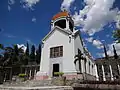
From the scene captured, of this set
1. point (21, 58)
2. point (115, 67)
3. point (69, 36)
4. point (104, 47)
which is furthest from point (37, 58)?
point (69, 36)

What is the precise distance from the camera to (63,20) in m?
27.1

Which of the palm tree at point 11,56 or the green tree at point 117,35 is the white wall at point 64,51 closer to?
the green tree at point 117,35

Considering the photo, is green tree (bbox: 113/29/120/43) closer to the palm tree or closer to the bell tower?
the bell tower

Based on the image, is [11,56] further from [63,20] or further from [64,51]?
[64,51]

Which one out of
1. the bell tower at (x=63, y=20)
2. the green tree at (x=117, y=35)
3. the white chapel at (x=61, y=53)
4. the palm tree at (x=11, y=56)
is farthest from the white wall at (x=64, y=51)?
the palm tree at (x=11, y=56)

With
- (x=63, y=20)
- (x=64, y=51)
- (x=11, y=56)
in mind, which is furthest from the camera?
(x=11, y=56)

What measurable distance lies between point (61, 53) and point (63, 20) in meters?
7.60

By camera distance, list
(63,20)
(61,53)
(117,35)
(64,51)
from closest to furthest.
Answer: (117,35) → (64,51) → (61,53) → (63,20)

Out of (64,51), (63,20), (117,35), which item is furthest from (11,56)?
(117,35)

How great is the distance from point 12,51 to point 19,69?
5716 mm

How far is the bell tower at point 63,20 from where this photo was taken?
26.0 meters

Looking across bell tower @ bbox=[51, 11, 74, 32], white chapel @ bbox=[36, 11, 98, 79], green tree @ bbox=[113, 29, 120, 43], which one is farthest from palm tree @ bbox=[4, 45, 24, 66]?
green tree @ bbox=[113, 29, 120, 43]

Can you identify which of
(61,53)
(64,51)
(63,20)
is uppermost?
(63,20)

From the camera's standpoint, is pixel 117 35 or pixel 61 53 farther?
pixel 61 53
